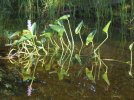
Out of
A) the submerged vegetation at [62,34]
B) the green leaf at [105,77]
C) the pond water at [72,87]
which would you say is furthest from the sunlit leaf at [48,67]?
the green leaf at [105,77]

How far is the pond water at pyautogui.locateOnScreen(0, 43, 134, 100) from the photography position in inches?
111

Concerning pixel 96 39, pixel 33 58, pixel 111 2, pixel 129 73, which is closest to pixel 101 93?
pixel 129 73

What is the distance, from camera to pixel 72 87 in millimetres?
2994

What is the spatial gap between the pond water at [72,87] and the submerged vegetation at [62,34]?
0.05m

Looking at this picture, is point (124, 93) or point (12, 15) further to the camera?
point (12, 15)

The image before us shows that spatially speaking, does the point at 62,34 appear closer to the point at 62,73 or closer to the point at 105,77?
the point at 62,73

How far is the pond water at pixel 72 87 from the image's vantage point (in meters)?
2.81

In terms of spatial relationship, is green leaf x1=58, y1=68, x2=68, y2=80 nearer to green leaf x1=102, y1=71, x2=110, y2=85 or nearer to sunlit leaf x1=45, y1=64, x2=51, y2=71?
sunlit leaf x1=45, y1=64, x2=51, y2=71

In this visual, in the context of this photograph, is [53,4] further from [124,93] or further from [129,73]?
[124,93]

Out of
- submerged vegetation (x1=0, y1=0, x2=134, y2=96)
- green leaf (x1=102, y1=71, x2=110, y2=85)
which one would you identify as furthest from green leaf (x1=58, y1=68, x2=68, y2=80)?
green leaf (x1=102, y1=71, x2=110, y2=85)

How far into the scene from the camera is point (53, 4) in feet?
16.7

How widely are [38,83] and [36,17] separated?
2486 mm

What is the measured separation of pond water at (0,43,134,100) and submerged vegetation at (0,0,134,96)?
0.16ft

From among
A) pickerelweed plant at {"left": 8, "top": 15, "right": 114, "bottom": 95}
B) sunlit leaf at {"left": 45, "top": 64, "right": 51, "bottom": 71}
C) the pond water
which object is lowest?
the pond water
